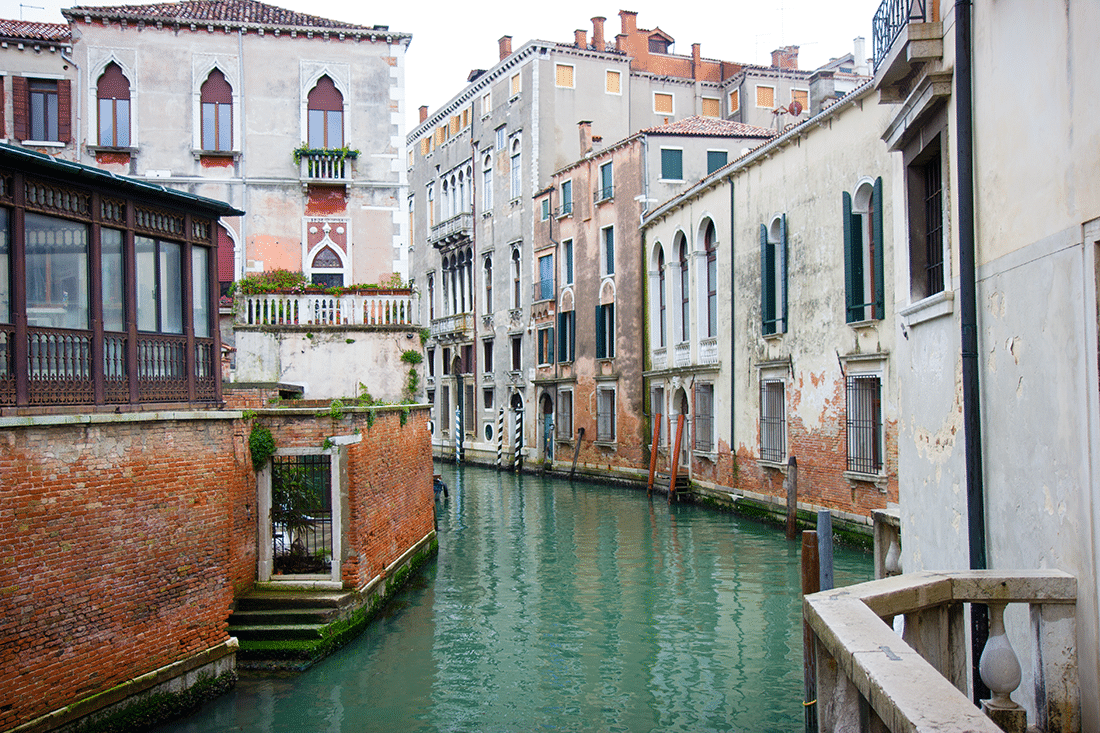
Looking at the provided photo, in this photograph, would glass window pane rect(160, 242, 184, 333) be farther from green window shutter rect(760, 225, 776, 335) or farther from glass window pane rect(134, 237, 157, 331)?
green window shutter rect(760, 225, 776, 335)

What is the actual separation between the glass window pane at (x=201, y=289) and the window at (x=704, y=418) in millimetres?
13167

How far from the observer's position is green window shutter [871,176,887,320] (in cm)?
1339

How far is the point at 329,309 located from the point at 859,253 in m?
7.82

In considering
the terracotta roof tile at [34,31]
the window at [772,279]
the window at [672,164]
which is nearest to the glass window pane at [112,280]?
the terracotta roof tile at [34,31]

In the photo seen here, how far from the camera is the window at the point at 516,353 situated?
101ft

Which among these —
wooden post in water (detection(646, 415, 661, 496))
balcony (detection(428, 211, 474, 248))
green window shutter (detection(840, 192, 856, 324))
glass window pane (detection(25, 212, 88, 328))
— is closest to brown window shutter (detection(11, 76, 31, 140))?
glass window pane (detection(25, 212, 88, 328))

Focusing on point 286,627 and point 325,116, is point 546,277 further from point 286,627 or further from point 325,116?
point 286,627

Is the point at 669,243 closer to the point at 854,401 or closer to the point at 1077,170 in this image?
the point at 854,401

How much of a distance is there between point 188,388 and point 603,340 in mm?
18019

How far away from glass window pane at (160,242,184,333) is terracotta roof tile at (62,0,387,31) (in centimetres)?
620

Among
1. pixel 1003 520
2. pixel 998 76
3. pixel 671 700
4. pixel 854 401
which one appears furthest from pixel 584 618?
pixel 998 76

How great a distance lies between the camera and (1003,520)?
4.16 meters

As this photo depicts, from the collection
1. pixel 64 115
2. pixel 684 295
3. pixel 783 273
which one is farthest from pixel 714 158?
pixel 64 115

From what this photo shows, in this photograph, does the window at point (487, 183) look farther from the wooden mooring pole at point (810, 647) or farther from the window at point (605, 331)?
the wooden mooring pole at point (810, 647)
